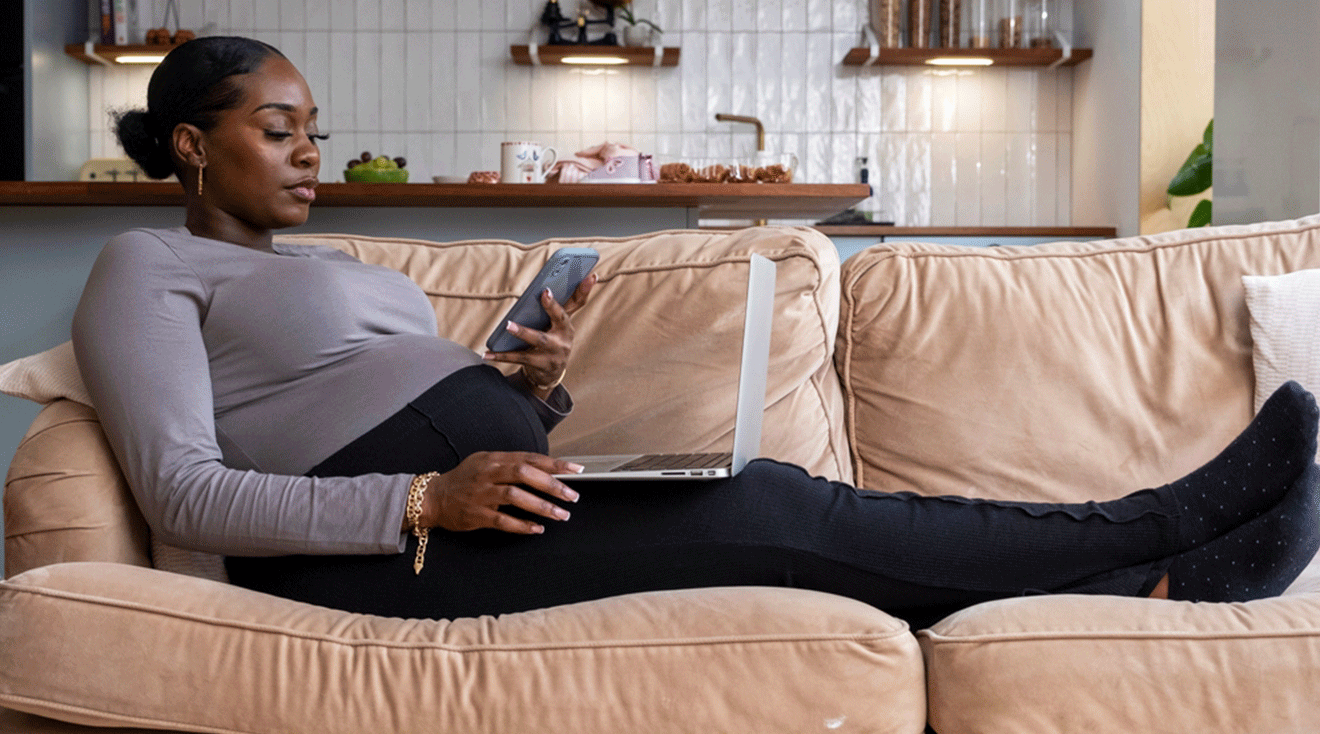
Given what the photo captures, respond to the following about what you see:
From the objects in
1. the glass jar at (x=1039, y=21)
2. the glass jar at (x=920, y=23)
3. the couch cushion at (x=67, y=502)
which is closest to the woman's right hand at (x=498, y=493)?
the couch cushion at (x=67, y=502)

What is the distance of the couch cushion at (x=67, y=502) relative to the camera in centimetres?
122

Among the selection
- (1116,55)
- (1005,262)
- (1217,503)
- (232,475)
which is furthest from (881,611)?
(1116,55)

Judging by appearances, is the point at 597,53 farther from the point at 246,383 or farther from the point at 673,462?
the point at 673,462

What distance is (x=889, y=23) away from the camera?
468 cm

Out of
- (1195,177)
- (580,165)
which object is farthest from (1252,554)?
(1195,177)

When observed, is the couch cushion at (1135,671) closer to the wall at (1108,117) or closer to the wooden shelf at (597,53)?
the wall at (1108,117)

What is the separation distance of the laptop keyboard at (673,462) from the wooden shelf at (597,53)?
3.62 metres

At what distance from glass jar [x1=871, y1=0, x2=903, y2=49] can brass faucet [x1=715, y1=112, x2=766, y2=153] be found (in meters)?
0.61

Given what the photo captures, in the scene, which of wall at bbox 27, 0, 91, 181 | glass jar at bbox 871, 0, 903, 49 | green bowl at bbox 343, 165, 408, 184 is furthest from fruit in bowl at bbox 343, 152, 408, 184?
glass jar at bbox 871, 0, 903, 49

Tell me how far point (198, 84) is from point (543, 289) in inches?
22.1

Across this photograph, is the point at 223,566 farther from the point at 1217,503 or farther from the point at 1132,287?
the point at 1132,287

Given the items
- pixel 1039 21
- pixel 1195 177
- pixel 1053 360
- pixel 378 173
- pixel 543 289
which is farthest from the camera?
pixel 1039 21

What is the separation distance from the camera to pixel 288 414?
4.18ft

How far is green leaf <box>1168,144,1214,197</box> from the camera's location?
141 inches
